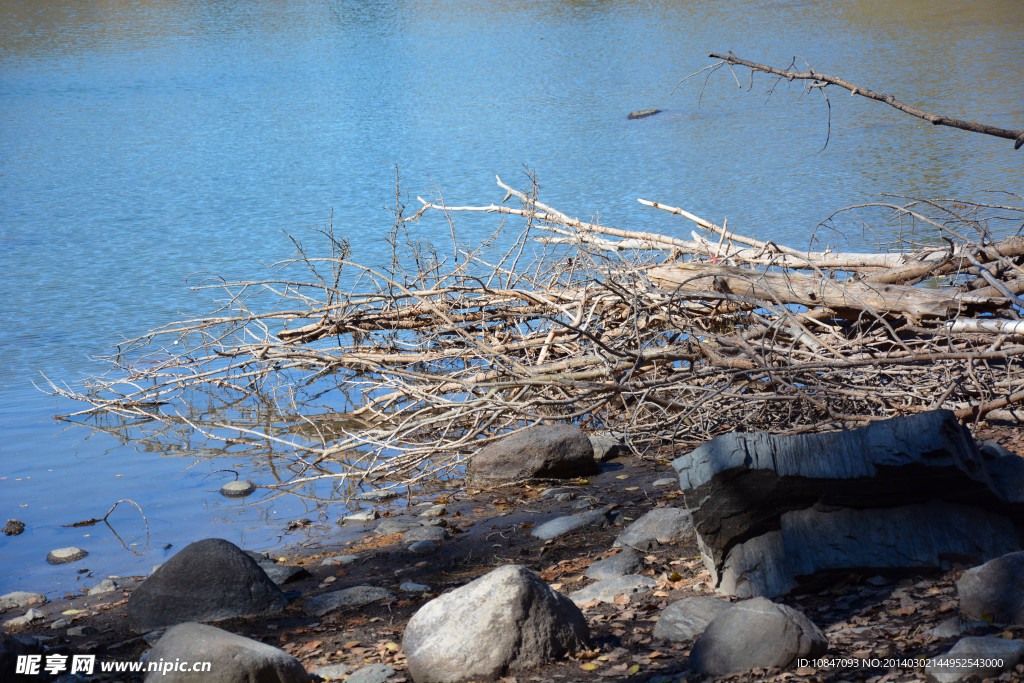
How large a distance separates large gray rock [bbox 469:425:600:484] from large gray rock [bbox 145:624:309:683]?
238 centimetres

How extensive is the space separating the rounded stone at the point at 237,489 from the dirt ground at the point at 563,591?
0.77m

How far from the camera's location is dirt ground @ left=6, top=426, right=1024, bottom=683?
115 inches

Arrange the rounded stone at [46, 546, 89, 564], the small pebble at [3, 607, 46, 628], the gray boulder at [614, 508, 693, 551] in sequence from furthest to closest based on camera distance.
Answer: the rounded stone at [46, 546, 89, 564] → the gray boulder at [614, 508, 693, 551] → the small pebble at [3, 607, 46, 628]

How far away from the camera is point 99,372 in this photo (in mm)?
7570

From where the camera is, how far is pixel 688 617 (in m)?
3.16

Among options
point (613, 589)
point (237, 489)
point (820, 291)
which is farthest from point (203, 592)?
point (820, 291)

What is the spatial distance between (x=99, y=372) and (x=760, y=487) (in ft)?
19.5

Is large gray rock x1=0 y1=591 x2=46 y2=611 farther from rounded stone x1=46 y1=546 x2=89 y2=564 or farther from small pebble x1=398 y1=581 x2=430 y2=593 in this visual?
small pebble x1=398 y1=581 x2=430 y2=593

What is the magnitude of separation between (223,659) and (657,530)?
76.5 inches

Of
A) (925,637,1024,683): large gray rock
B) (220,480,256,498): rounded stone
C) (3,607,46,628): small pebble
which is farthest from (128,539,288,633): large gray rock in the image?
(925,637,1024,683): large gray rock

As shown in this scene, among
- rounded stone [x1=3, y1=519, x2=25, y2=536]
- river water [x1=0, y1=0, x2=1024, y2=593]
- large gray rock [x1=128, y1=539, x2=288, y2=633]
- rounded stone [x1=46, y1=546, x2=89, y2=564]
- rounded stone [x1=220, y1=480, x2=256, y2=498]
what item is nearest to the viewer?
large gray rock [x1=128, y1=539, x2=288, y2=633]

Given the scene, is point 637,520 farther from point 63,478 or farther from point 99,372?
point 99,372

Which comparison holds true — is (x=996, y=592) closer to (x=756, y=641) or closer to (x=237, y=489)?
(x=756, y=641)

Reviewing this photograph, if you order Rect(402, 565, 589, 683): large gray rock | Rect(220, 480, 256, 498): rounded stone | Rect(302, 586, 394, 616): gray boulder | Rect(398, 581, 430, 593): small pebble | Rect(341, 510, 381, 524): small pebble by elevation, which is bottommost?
Rect(220, 480, 256, 498): rounded stone
